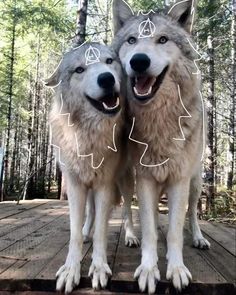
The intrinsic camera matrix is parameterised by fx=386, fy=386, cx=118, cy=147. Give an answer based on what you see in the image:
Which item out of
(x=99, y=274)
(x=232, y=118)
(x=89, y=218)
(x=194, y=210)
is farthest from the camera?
(x=232, y=118)

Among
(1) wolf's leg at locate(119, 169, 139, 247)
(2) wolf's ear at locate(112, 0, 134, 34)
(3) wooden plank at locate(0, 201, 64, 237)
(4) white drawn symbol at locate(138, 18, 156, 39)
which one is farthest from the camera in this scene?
(3) wooden plank at locate(0, 201, 64, 237)

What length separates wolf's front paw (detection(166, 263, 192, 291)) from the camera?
7.16 ft

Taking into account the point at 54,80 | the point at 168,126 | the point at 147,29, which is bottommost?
the point at 168,126

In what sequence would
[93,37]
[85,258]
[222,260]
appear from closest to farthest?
[85,258] → [222,260] → [93,37]

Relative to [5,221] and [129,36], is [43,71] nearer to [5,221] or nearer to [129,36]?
[5,221]

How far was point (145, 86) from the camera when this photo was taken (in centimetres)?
225

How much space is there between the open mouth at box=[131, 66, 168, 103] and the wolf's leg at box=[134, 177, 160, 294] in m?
0.54

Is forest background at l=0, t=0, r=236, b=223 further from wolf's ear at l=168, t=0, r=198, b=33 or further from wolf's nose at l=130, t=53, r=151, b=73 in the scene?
wolf's nose at l=130, t=53, r=151, b=73

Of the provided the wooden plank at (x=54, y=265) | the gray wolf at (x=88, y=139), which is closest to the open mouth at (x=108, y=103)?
the gray wolf at (x=88, y=139)

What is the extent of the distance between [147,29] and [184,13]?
1.18 ft

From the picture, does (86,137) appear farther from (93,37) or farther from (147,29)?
(93,37)

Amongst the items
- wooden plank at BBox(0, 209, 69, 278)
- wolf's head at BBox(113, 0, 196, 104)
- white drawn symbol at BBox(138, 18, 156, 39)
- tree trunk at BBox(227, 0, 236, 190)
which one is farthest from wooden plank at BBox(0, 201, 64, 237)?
tree trunk at BBox(227, 0, 236, 190)

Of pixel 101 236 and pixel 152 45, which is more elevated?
pixel 152 45

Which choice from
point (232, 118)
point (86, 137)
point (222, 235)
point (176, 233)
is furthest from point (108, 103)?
point (232, 118)
